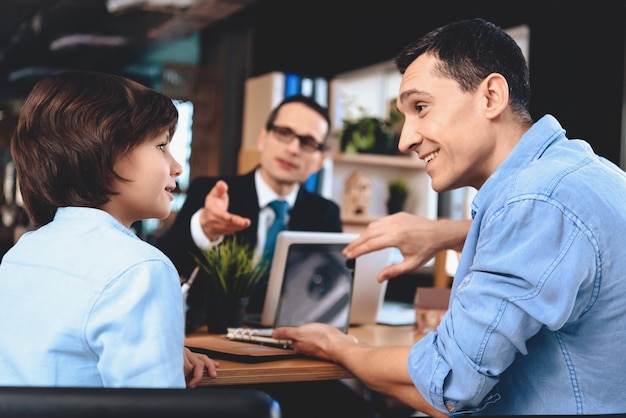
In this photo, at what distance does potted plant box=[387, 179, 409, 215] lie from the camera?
4906 mm

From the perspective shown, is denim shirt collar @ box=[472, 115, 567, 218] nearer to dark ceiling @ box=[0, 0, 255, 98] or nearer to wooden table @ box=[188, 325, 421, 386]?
wooden table @ box=[188, 325, 421, 386]

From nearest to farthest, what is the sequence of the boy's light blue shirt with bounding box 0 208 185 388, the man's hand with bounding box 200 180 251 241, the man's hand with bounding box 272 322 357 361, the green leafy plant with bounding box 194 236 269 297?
the boy's light blue shirt with bounding box 0 208 185 388
the man's hand with bounding box 272 322 357 361
the green leafy plant with bounding box 194 236 269 297
the man's hand with bounding box 200 180 251 241

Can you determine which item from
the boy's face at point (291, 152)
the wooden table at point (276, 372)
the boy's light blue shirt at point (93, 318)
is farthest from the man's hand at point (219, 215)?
the boy's light blue shirt at point (93, 318)

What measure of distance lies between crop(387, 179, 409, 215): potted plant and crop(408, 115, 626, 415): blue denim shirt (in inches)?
139

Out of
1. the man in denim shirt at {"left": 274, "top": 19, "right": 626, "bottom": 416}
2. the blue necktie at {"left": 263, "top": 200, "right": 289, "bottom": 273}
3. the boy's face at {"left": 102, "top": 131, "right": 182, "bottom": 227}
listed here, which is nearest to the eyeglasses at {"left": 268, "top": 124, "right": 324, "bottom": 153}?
the blue necktie at {"left": 263, "top": 200, "right": 289, "bottom": 273}

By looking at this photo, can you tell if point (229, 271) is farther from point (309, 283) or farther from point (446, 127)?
point (446, 127)

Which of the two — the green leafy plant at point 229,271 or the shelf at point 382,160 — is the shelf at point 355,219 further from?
the green leafy plant at point 229,271

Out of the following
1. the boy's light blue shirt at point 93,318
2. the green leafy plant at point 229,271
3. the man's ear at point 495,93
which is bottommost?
the green leafy plant at point 229,271

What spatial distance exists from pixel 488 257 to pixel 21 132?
0.87m

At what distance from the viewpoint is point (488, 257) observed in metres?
1.29

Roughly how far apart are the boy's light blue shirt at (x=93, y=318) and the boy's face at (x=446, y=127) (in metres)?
0.68

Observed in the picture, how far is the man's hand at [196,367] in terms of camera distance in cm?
157

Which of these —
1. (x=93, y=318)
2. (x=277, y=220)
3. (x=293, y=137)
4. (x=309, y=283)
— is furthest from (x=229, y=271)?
(x=293, y=137)

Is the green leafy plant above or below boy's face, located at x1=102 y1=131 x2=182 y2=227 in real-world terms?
below
